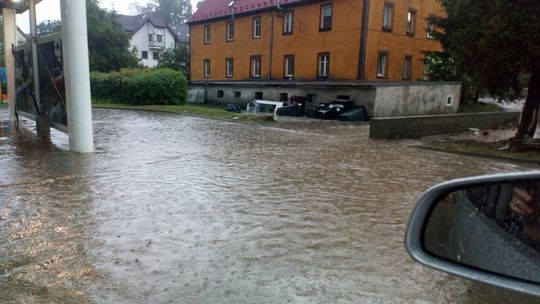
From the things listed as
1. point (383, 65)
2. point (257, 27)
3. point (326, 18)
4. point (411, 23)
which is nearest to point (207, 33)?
point (257, 27)

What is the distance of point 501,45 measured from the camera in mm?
12055

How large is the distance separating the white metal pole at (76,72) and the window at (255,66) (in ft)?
79.2

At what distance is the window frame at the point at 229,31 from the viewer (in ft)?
119

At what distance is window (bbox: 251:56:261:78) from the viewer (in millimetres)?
34059

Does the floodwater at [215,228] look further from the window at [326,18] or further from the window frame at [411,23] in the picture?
the window frame at [411,23]

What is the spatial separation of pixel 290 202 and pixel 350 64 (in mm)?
21771

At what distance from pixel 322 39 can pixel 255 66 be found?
23.0ft

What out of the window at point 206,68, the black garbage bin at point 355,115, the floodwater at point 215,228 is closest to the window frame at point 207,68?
the window at point 206,68

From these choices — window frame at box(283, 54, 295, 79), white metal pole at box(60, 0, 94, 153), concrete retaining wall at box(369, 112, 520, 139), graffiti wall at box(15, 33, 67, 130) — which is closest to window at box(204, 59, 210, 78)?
window frame at box(283, 54, 295, 79)

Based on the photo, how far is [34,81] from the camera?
1344cm

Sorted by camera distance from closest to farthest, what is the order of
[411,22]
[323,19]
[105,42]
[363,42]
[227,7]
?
1. [363,42]
2. [323,19]
3. [411,22]
4. [227,7]
5. [105,42]

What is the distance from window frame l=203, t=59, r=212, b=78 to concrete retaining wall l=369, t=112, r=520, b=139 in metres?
25.2

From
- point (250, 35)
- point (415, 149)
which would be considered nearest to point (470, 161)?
point (415, 149)

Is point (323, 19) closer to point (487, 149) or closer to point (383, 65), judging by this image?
point (383, 65)
